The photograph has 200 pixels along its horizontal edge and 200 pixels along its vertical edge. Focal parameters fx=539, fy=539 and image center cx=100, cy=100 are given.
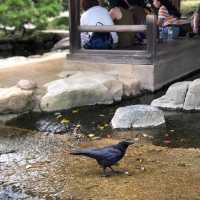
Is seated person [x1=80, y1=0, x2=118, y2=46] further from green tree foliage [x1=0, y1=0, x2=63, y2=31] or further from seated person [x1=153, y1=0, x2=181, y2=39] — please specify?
green tree foliage [x1=0, y1=0, x2=63, y2=31]

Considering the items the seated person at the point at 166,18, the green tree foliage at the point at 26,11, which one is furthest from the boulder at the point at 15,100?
the green tree foliage at the point at 26,11

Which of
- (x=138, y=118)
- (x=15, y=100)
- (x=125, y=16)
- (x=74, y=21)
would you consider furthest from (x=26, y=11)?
(x=138, y=118)

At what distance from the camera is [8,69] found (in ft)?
33.1

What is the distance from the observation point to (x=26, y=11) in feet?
52.8

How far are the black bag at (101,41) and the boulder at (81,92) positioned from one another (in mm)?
856

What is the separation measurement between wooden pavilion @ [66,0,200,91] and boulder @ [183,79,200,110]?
1.03m

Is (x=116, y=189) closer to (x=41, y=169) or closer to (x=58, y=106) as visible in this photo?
(x=41, y=169)

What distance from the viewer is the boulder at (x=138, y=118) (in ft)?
22.4

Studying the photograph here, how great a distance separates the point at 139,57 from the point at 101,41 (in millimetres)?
860

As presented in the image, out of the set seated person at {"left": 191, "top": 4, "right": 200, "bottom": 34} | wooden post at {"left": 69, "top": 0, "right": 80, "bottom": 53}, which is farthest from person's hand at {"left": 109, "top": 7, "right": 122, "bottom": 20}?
seated person at {"left": 191, "top": 4, "right": 200, "bottom": 34}

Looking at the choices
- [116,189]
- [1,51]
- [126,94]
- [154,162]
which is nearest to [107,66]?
[126,94]

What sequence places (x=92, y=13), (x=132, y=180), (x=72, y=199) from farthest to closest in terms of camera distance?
(x=92, y=13) → (x=132, y=180) → (x=72, y=199)

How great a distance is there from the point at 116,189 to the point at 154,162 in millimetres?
840

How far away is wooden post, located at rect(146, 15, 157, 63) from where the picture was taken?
27.9 feet
